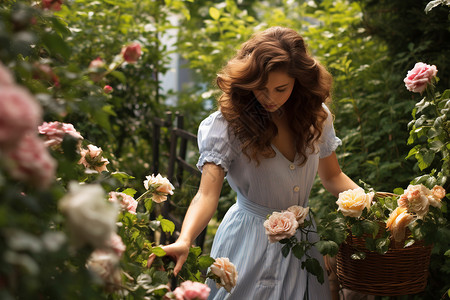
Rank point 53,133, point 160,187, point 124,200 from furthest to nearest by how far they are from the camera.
Result: 1. point 160,187
2. point 124,200
3. point 53,133

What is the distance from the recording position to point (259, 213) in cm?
198

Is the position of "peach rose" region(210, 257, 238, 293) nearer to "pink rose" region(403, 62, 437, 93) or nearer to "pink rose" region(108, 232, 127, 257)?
"pink rose" region(108, 232, 127, 257)

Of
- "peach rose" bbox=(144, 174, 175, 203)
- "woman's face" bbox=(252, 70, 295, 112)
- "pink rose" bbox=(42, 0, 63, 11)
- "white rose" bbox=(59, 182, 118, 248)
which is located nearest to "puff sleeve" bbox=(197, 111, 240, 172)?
"woman's face" bbox=(252, 70, 295, 112)

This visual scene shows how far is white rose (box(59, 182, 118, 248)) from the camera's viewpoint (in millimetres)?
688

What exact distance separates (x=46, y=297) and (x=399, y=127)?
2117 mm

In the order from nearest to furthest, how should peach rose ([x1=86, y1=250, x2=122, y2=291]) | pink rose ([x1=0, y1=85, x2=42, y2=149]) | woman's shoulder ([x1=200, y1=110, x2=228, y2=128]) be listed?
pink rose ([x1=0, y1=85, x2=42, y2=149]) → peach rose ([x1=86, y1=250, x2=122, y2=291]) → woman's shoulder ([x1=200, y1=110, x2=228, y2=128])

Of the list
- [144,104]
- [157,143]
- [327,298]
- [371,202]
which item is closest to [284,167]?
[371,202]

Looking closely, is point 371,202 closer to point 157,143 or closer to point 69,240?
point 69,240

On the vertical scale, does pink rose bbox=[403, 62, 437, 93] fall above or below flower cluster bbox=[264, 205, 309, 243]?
above

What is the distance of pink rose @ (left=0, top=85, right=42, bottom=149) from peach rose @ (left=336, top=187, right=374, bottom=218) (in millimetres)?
1155

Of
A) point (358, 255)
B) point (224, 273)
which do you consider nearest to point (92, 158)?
point (224, 273)

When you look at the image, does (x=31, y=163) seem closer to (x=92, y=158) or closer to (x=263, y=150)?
(x=92, y=158)

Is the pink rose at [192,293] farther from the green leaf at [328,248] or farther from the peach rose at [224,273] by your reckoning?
the green leaf at [328,248]

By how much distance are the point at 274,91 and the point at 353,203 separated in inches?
16.8
